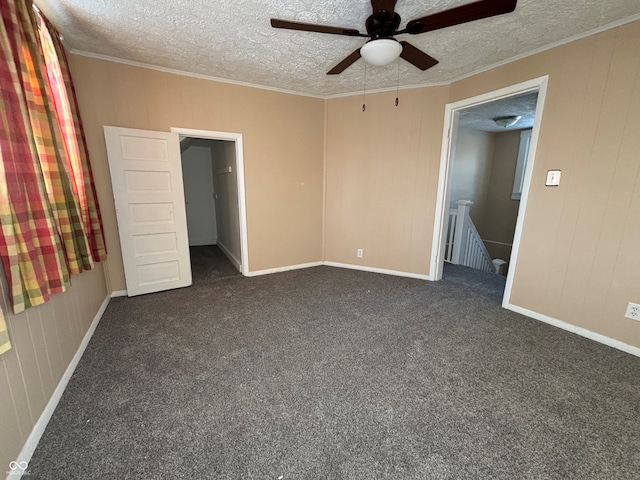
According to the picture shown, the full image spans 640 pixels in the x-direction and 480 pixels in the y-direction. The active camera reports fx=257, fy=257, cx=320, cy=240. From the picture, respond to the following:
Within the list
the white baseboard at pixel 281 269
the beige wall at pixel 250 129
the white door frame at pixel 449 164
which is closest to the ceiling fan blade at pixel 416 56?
the white door frame at pixel 449 164

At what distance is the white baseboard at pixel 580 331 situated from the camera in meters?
2.04

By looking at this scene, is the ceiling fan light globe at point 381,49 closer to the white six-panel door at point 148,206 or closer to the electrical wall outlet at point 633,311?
the white six-panel door at point 148,206

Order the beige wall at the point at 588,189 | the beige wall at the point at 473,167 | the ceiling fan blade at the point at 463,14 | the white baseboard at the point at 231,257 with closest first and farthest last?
the ceiling fan blade at the point at 463,14 < the beige wall at the point at 588,189 < the white baseboard at the point at 231,257 < the beige wall at the point at 473,167

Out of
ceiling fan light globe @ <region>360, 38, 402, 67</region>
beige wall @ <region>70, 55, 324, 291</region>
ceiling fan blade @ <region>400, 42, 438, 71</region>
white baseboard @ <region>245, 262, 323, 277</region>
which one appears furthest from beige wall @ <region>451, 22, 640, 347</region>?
white baseboard @ <region>245, 262, 323, 277</region>

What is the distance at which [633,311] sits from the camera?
201 cm

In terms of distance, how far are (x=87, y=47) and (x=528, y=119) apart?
631 cm

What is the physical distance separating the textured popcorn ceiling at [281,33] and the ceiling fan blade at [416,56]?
0.23 metres

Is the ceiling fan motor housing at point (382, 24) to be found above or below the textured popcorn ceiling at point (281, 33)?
below

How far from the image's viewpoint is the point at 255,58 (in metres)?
2.58

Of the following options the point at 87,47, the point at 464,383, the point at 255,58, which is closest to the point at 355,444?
the point at 464,383

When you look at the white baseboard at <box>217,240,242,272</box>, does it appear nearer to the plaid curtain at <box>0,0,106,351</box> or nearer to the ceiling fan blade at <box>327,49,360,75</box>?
the plaid curtain at <box>0,0,106,351</box>

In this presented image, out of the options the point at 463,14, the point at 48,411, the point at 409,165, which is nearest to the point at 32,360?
the point at 48,411

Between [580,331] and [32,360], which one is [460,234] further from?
[32,360]

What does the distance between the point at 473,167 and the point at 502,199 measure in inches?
38.8
